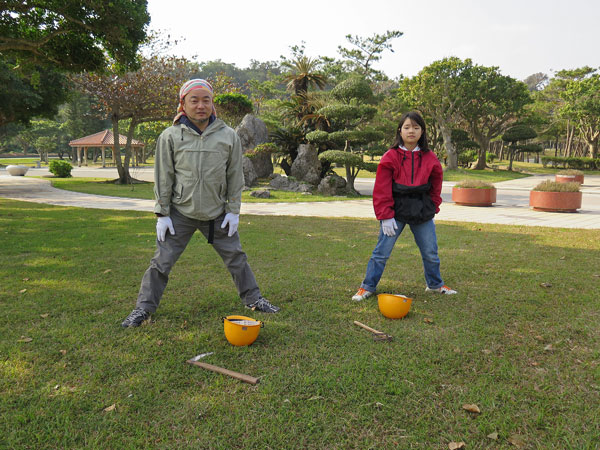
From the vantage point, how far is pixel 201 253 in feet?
18.6

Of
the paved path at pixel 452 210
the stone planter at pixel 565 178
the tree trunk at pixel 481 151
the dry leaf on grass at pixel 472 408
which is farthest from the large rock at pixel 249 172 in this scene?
the tree trunk at pixel 481 151

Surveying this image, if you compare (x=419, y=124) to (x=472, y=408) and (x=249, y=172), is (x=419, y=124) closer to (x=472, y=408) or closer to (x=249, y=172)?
(x=472, y=408)

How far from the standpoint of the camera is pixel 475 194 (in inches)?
474

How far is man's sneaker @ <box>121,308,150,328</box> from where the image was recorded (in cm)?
313

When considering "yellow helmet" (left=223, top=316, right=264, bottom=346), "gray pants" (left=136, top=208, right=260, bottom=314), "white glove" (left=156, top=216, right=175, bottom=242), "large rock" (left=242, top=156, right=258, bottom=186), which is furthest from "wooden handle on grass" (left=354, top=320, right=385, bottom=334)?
"large rock" (left=242, top=156, right=258, bottom=186)

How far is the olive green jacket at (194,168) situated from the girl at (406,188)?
4.51 feet

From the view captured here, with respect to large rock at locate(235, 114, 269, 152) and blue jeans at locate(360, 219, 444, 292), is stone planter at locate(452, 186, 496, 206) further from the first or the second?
large rock at locate(235, 114, 269, 152)

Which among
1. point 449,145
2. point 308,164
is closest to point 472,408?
point 308,164

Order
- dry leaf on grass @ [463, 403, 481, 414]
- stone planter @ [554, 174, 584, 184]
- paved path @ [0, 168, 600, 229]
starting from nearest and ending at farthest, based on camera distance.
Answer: dry leaf on grass @ [463, 403, 481, 414] → paved path @ [0, 168, 600, 229] → stone planter @ [554, 174, 584, 184]

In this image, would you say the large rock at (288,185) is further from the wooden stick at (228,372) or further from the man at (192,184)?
the wooden stick at (228,372)

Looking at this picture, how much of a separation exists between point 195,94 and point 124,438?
228 centimetres

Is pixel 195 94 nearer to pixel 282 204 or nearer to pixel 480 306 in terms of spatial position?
pixel 480 306

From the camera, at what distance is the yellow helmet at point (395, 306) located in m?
3.30

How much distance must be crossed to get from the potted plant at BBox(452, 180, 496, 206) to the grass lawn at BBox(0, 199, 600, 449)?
717cm
